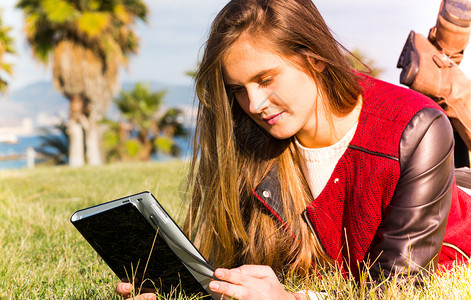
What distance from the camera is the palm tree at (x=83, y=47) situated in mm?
22188

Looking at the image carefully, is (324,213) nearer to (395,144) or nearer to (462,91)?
(395,144)

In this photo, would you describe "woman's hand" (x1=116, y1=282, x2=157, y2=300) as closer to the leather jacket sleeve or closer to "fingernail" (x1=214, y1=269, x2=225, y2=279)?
"fingernail" (x1=214, y1=269, x2=225, y2=279)

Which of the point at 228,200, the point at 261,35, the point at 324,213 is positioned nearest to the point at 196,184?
the point at 228,200

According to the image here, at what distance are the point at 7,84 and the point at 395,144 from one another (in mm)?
18287

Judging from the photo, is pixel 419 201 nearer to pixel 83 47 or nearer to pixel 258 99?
pixel 258 99

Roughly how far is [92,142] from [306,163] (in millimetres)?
24183

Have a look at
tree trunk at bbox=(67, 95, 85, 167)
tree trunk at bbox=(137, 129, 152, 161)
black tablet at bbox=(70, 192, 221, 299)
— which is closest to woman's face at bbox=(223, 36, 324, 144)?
black tablet at bbox=(70, 192, 221, 299)

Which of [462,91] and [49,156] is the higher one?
[462,91]

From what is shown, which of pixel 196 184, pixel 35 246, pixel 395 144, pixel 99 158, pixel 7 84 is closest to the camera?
pixel 395 144

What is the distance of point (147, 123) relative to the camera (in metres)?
26.8

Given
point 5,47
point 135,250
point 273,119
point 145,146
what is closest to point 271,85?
point 273,119

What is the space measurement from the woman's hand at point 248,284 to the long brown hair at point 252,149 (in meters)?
0.66

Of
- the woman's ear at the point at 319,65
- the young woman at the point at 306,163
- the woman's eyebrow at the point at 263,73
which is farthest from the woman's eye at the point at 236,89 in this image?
the woman's ear at the point at 319,65

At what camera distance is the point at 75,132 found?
24.7 meters
